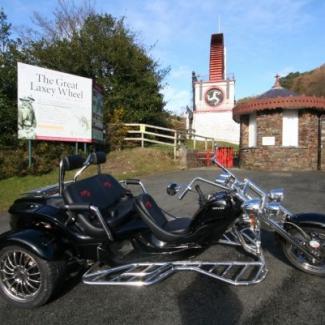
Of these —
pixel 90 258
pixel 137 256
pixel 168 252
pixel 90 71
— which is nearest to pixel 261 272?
pixel 168 252

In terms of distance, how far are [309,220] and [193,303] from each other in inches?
65.1

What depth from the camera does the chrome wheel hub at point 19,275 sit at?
4.14 m

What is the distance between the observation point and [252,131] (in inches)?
681

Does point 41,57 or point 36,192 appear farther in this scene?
point 41,57

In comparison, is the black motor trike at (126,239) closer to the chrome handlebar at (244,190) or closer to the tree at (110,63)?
the chrome handlebar at (244,190)

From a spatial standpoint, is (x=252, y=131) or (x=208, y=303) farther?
(x=252, y=131)

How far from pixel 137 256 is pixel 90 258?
1.66 feet

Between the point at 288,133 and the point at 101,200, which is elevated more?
the point at 288,133

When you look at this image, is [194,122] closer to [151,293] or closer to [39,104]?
[39,104]

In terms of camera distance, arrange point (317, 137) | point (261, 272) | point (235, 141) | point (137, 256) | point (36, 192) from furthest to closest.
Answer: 1. point (235, 141)
2. point (317, 137)
3. point (36, 192)
4. point (137, 256)
5. point (261, 272)

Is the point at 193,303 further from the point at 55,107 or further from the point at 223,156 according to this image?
the point at 223,156

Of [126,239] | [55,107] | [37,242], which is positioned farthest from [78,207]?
[55,107]

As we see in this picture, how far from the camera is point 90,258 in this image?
4406mm

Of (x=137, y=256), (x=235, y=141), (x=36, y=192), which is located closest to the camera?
(x=137, y=256)
